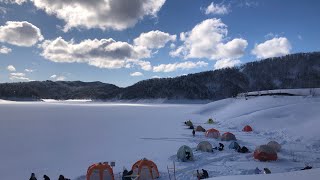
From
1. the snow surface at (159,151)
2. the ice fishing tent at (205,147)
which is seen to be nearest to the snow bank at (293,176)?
the snow surface at (159,151)

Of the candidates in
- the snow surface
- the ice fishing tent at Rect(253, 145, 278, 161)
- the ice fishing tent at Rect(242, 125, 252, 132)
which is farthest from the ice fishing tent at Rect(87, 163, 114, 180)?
the ice fishing tent at Rect(242, 125, 252, 132)

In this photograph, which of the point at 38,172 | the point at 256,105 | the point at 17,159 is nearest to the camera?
the point at 38,172

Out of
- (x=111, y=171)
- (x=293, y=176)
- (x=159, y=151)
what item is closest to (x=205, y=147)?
(x=159, y=151)

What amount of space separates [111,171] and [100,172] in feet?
2.19

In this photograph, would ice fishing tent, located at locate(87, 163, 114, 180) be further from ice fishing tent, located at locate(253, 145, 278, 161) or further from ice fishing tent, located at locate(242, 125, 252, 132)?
ice fishing tent, located at locate(242, 125, 252, 132)

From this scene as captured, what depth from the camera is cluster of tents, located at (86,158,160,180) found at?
17.7m

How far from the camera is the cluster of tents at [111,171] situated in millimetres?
17734

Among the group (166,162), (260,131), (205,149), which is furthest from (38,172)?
(260,131)

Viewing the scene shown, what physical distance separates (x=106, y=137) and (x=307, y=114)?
1001 inches

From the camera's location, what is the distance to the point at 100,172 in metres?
17.8

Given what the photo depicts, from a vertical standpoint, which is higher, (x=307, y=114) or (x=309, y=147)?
(x=307, y=114)

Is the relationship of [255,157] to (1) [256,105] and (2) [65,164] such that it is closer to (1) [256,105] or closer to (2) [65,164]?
(2) [65,164]

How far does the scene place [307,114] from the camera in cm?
3866

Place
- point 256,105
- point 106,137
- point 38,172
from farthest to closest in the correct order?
1. point 256,105
2. point 106,137
3. point 38,172
